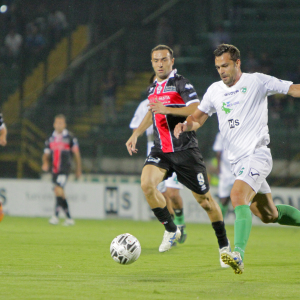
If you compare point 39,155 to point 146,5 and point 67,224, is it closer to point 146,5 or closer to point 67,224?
point 67,224

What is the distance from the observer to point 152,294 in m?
4.16

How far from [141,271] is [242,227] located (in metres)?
1.07

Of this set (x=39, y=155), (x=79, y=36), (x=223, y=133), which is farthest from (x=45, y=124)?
(x=223, y=133)

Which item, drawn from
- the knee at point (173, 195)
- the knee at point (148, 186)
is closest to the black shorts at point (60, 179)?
the knee at point (173, 195)

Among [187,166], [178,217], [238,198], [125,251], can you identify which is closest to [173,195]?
[178,217]

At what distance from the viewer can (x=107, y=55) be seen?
737 inches

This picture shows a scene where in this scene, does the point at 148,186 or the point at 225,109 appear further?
the point at 148,186

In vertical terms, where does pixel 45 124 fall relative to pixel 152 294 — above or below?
above

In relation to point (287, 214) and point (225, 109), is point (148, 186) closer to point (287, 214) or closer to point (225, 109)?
point (225, 109)

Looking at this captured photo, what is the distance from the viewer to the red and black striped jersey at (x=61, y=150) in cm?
1172

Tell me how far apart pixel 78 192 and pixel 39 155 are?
277cm

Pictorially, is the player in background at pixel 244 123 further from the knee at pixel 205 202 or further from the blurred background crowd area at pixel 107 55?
the blurred background crowd area at pixel 107 55

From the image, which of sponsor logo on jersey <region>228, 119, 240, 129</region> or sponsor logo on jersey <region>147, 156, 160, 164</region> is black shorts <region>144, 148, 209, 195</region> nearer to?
sponsor logo on jersey <region>147, 156, 160, 164</region>

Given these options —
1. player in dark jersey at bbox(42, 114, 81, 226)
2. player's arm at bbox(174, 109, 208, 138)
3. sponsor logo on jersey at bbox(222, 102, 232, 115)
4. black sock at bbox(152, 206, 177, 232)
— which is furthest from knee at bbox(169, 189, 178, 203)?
player in dark jersey at bbox(42, 114, 81, 226)
